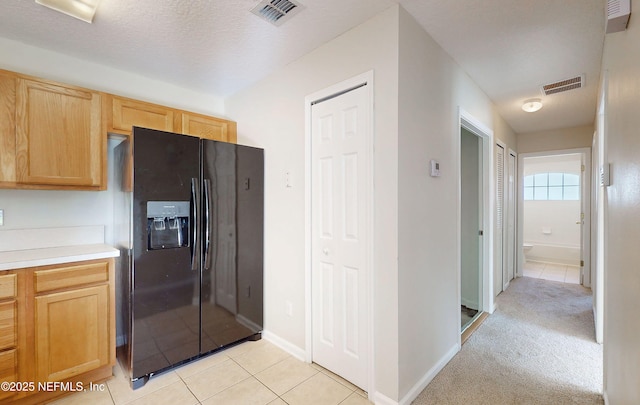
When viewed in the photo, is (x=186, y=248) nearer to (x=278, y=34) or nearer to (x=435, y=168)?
(x=278, y=34)

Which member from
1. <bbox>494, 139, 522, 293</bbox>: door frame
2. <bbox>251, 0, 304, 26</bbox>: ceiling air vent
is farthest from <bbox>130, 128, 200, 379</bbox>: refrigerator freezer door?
<bbox>494, 139, 522, 293</bbox>: door frame

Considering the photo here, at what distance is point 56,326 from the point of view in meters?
1.80

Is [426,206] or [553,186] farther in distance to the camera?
[553,186]

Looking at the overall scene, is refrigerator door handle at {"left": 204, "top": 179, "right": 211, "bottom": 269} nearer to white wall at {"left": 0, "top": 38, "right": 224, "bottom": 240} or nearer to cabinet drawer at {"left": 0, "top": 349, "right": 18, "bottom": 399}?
white wall at {"left": 0, "top": 38, "right": 224, "bottom": 240}

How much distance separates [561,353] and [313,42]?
329 centimetres

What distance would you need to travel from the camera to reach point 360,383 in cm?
188

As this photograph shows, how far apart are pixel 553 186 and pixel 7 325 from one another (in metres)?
8.68

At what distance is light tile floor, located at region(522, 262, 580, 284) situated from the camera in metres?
4.70

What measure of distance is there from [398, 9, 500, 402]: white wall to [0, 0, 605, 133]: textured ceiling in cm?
24

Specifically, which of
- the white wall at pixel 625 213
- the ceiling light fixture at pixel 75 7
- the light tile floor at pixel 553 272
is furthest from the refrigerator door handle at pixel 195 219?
the light tile floor at pixel 553 272

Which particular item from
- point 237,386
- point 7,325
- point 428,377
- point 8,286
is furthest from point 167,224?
point 428,377

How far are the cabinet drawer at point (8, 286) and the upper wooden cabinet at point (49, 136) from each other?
25.9 inches

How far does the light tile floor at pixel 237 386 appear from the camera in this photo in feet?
5.90

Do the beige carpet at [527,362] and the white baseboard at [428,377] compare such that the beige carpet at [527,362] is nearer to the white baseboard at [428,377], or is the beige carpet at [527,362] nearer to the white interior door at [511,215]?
the white baseboard at [428,377]
